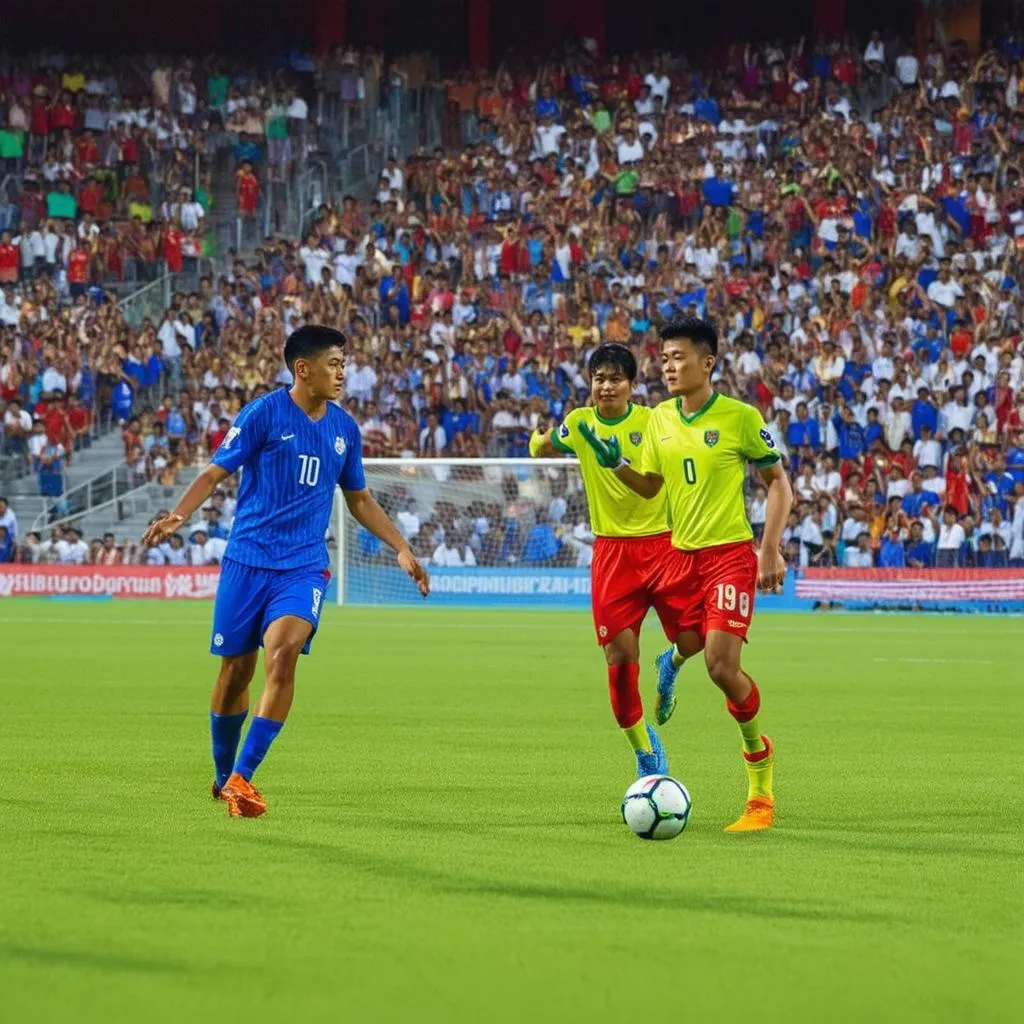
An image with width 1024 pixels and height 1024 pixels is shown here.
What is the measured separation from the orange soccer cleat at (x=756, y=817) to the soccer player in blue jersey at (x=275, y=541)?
191 centimetres

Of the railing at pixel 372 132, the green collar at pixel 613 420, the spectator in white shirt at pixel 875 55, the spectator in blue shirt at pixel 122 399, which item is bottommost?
the green collar at pixel 613 420

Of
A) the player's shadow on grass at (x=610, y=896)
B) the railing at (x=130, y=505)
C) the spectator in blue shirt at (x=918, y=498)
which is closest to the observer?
the player's shadow on grass at (x=610, y=896)

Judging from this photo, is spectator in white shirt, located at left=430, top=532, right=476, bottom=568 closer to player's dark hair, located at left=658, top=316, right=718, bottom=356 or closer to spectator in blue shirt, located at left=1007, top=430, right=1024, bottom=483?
spectator in blue shirt, located at left=1007, top=430, right=1024, bottom=483

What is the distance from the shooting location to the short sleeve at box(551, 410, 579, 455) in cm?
956

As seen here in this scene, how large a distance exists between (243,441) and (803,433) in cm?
2165

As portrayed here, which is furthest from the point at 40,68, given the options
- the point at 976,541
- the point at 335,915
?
the point at 335,915

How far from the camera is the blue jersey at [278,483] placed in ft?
29.3

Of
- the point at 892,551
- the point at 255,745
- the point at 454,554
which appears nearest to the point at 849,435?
the point at 892,551

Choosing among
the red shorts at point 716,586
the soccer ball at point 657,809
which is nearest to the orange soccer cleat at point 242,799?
the soccer ball at point 657,809

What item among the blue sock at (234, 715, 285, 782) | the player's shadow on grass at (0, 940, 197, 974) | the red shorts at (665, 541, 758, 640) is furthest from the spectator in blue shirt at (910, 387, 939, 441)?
the player's shadow on grass at (0, 940, 197, 974)

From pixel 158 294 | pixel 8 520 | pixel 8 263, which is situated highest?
pixel 8 263

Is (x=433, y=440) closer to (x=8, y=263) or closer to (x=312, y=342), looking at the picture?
(x=8, y=263)

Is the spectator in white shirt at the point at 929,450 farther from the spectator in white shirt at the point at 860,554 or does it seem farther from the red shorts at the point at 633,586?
the red shorts at the point at 633,586

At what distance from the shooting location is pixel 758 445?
8.98m
